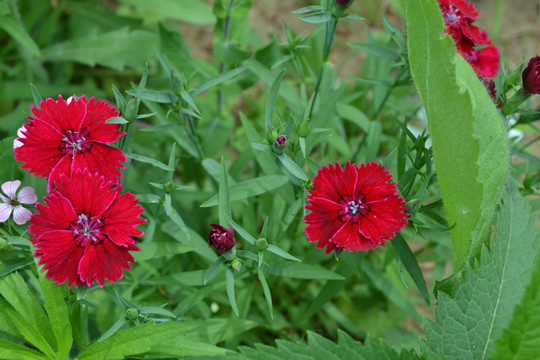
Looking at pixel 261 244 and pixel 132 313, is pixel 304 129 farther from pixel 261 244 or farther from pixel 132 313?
pixel 132 313

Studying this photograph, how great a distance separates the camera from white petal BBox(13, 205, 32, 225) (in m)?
1.58

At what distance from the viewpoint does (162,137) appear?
9.19ft

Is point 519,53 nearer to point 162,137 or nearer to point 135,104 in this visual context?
point 162,137

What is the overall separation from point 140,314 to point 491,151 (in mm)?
1154

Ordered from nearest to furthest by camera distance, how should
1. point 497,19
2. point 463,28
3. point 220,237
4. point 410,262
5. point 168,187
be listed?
point 220,237 → point 168,187 → point 410,262 → point 463,28 → point 497,19

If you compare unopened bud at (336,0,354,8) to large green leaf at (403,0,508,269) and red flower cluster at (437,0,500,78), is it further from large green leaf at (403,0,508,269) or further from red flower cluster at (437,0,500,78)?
red flower cluster at (437,0,500,78)

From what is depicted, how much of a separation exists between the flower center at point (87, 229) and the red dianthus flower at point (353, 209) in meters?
0.59

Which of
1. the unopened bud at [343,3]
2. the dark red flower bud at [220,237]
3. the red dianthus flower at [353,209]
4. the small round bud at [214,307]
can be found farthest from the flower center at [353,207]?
the small round bud at [214,307]

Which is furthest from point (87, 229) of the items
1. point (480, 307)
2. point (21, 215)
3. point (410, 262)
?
point (480, 307)

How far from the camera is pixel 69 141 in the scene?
1.60 m

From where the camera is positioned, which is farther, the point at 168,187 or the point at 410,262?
the point at 410,262

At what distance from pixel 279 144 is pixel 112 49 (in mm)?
1732

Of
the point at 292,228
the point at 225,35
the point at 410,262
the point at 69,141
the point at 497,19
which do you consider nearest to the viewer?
the point at 69,141

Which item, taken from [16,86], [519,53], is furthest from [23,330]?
[519,53]
